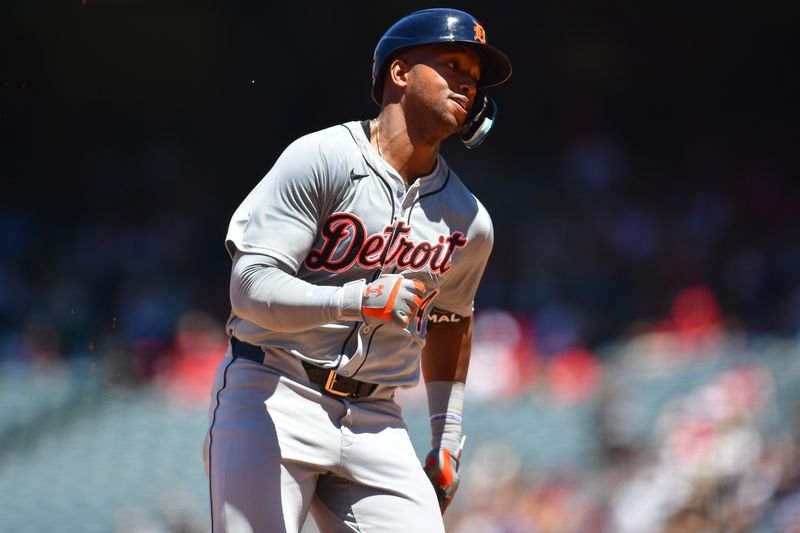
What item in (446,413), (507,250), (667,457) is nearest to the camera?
(446,413)

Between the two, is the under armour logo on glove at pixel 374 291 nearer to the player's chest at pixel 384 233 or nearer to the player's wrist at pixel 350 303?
the player's wrist at pixel 350 303

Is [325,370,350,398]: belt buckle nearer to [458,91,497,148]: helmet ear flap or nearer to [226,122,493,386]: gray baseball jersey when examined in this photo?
[226,122,493,386]: gray baseball jersey

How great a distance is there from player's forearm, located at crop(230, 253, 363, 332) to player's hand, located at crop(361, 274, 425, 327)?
21 millimetres

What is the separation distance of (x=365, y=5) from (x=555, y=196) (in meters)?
2.45

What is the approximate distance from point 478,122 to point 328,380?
2.36 feet

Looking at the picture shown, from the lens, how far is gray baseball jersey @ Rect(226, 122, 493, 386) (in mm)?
2074

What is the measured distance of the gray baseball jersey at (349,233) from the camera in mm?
2074

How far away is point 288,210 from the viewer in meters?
2.06

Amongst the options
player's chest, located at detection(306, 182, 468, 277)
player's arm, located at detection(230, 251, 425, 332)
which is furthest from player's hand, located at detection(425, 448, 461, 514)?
player's arm, located at detection(230, 251, 425, 332)

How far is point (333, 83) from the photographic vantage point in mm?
8688

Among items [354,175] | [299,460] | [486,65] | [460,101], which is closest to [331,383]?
[299,460]

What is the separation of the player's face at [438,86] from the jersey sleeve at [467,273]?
10.1 inches

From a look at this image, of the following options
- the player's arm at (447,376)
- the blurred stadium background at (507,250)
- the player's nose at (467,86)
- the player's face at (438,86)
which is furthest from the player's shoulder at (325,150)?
the blurred stadium background at (507,250)

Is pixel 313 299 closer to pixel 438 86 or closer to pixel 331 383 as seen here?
pixel 331 383
